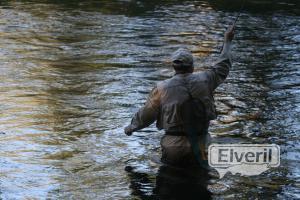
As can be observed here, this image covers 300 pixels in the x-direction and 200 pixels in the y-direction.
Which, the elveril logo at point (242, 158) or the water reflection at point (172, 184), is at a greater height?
the elveril logo at point (242, 158)

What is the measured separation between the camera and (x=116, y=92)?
12180mm

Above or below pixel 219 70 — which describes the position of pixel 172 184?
below

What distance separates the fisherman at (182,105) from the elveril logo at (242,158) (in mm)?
447

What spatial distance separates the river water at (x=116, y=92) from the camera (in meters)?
7.55

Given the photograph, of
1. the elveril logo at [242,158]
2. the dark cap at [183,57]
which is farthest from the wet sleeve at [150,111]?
the elveril logo at [242,158]

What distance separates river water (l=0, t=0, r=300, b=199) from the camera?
24.8 feet

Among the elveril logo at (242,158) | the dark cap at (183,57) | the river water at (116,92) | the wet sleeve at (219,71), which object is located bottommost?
the river water at (116,92)

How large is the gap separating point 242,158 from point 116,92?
5.75 meters

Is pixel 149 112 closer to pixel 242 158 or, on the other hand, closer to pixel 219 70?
pixel 219 70

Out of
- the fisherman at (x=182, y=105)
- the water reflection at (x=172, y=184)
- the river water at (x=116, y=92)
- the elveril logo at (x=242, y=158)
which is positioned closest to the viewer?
the elveril logo at (x=242, y=158)

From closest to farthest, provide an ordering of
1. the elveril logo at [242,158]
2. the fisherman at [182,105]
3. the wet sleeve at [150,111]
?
the elveril logo at [242,158], the fisherman at [182,105], the wet sleeve at [150,111]

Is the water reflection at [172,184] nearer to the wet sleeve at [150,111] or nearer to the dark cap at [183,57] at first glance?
the wet sleeve at [150,111]

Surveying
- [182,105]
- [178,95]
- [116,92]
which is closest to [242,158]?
[182,105]

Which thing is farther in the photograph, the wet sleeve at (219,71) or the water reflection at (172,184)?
the wet sleeve at (219,71)
